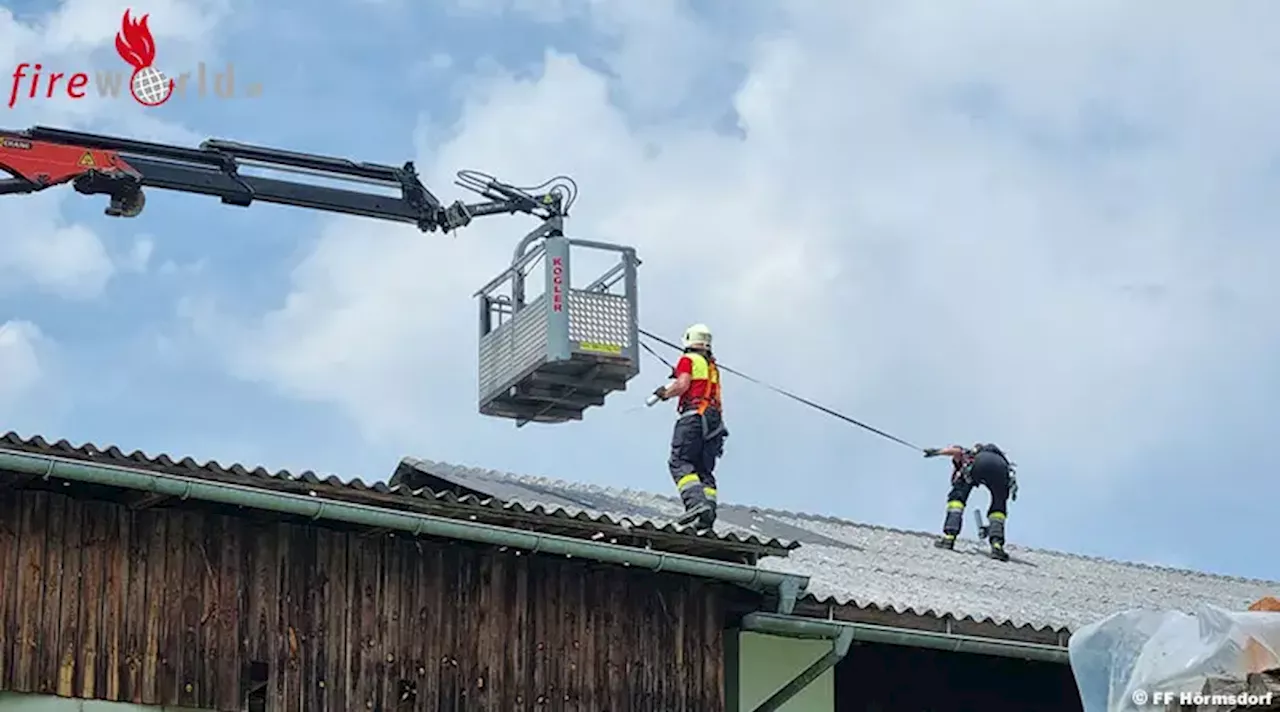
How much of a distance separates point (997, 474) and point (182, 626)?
9438 mm

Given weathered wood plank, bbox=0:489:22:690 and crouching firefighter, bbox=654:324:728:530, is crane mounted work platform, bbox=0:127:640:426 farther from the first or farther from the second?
weathered wood plank, bbox=0:489:22:690

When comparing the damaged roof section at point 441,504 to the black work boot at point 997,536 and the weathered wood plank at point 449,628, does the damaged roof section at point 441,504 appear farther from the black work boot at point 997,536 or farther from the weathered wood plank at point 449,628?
the black work boot at point 997,536

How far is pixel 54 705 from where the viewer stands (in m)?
11.7

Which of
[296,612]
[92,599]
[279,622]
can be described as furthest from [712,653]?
[92,599]

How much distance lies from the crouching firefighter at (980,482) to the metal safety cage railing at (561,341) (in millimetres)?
3812

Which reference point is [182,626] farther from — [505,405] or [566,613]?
[505,405]

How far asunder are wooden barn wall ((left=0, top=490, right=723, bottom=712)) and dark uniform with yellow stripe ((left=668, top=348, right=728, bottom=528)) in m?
2.23

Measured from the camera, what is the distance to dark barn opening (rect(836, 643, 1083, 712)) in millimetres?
14836

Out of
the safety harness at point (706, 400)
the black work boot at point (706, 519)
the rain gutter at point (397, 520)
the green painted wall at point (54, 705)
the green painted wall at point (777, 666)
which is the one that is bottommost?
the green painted wall at point (54, 705)

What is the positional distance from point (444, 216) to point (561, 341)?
8.02 feet

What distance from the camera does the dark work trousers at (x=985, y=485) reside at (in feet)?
63.6

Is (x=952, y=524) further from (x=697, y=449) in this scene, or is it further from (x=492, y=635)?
(x=492, y=635)

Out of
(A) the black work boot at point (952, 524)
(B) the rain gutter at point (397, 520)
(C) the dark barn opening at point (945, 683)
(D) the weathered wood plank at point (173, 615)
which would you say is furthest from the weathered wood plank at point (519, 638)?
(A) the black work boot at point (952, 524)

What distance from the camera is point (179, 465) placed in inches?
464
